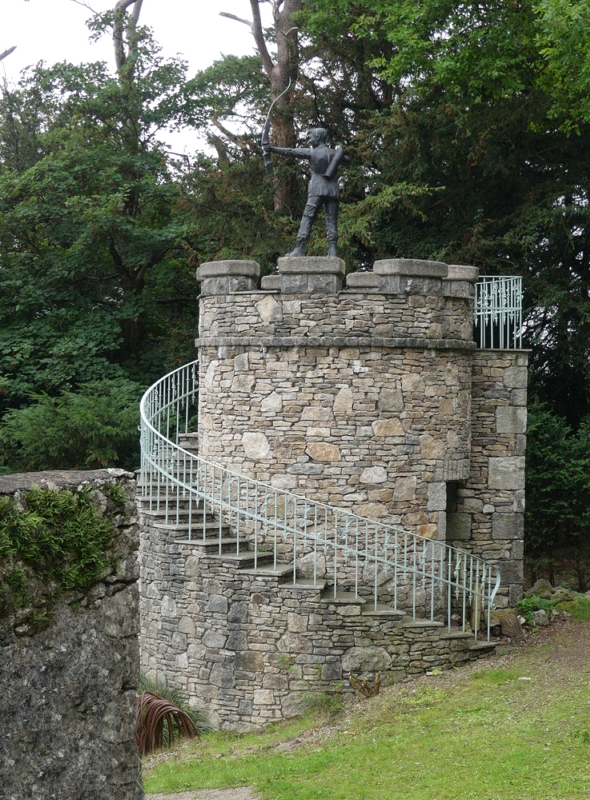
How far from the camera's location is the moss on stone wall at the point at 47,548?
3.62m

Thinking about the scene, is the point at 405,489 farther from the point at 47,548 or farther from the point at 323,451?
the point at 47,548

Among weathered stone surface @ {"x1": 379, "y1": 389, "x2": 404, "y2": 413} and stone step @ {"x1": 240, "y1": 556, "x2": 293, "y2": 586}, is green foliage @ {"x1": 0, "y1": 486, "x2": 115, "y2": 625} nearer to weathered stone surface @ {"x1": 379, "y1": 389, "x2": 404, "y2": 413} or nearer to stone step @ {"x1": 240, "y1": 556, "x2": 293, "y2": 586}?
stone step @ {"x1": 240, "y1": 556, "x2": 293, "y2": 586}

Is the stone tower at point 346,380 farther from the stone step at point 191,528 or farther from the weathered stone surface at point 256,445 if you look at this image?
the stone step at point 191,528

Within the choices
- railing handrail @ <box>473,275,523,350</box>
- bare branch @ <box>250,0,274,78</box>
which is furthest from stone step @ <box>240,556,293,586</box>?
bare branch @ <box>250,0,274,78</box>

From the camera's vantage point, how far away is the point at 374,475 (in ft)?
33.4

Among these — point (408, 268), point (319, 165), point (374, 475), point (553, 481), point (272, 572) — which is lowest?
point (272, 572)

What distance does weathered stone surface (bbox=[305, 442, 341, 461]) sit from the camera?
1018 centimetres

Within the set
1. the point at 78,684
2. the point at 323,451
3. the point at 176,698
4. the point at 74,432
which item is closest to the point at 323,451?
the point at 323,451

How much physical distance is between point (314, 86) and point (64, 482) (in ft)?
45.1

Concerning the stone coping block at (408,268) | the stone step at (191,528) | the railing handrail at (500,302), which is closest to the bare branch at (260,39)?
the railing handrail at (500,302)

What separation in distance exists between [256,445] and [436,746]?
3.94 m

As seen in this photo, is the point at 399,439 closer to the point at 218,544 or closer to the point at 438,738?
the point at 218,544

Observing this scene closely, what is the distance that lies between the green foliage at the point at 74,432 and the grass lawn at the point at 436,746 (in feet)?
20.6

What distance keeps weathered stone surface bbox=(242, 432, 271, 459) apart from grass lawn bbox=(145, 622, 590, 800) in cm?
285
